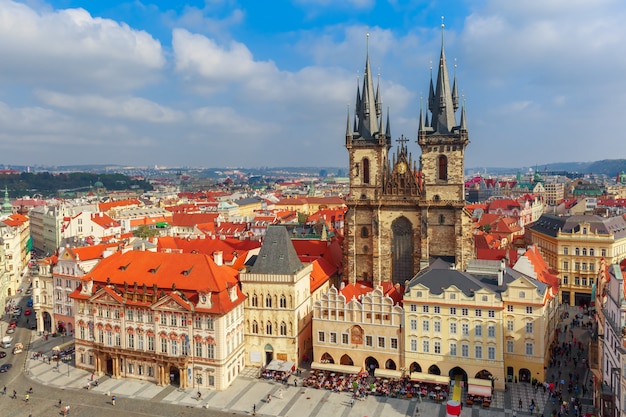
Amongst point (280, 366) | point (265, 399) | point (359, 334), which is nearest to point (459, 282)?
point (359, 334)

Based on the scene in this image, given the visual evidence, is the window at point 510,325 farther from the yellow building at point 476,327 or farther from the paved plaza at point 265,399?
the paved plaza at point 265,399

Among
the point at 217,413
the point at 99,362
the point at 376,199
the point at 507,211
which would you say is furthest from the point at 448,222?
the point at 507,211

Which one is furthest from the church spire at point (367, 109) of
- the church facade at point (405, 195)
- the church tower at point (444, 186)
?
the church tower at point (444, 186)

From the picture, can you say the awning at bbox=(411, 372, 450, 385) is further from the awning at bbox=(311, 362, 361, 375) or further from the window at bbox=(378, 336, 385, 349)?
the awning at bbox=(311, 362, 361, 375)

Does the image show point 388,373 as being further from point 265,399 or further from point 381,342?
point 265,399

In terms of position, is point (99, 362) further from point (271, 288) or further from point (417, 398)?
point (417, 398)

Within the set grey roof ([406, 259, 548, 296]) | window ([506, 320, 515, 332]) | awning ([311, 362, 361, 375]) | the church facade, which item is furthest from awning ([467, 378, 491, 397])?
the church facade
